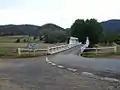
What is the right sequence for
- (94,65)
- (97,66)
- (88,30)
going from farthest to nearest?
(88,30) → (94,65) → (97,66)

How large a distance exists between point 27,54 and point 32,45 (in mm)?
3017

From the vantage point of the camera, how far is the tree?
94.3 meters

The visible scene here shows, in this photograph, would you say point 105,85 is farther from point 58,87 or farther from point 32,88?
point 32,88

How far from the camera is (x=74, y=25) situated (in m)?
101

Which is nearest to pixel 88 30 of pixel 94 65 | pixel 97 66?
pixel 94 65

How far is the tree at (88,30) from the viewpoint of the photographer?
94312 mm

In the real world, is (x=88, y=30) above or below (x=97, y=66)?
above

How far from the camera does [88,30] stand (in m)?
96.1

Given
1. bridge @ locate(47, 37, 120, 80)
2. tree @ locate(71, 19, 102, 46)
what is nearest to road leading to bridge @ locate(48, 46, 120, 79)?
bridge @ locate(47, 37, 120, 80)

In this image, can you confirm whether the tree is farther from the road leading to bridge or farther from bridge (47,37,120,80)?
the road leading to bridge

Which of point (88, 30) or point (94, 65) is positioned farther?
point (88, 30)

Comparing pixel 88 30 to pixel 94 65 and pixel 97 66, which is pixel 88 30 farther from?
pixel 97 66

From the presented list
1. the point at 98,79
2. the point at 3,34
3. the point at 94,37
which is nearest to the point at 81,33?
the point at 94,37

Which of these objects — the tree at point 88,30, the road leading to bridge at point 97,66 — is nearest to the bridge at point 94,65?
the road leading to bridge at point 97,66
